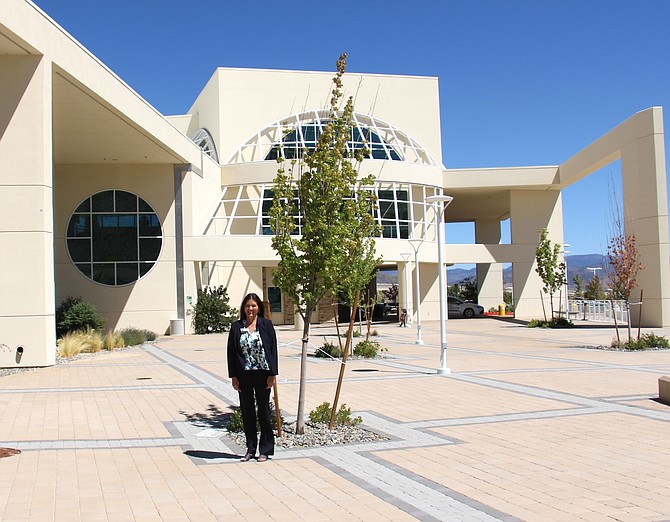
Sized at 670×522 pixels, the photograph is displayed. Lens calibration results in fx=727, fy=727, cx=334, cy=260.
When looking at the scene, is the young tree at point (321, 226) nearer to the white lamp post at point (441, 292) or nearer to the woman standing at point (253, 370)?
the woman standing at point (253, 370)

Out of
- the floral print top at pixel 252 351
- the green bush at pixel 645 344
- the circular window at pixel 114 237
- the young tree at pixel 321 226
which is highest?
the circular window at pixel 114 237

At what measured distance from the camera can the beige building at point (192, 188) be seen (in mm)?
17719

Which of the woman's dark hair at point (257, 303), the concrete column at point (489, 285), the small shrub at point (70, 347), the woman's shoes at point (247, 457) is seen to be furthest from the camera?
the concrete column at point (489, 285)

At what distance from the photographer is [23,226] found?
1767cm

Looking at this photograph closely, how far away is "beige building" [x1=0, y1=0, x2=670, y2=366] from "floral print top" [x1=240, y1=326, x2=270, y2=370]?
307cm

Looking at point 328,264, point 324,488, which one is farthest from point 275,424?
point 324,488

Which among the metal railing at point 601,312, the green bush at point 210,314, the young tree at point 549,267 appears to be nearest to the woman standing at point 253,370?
the green bush at point 210,314

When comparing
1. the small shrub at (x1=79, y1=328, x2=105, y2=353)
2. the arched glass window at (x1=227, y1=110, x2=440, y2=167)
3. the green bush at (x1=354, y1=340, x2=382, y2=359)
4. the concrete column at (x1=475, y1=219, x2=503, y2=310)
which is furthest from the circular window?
the concrete column at (x1=475, y1=219, x2=503, y2=310)

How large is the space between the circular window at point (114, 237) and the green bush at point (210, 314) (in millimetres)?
2948

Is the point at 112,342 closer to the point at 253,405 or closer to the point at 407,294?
the point at 253,405

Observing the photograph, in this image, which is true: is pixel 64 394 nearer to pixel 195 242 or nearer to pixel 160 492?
pixel 160 492

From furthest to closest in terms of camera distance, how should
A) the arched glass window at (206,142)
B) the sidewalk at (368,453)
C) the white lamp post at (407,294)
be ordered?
1. the arched glass window at (206,142)
2. the white lamp post at (407,294)
3. the sidewalk at (368,453)

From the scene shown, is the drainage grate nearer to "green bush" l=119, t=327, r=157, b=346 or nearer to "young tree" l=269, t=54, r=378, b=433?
"young tree" l=269, t=54, r=378, b=433

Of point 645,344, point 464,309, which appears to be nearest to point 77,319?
point 645,344
